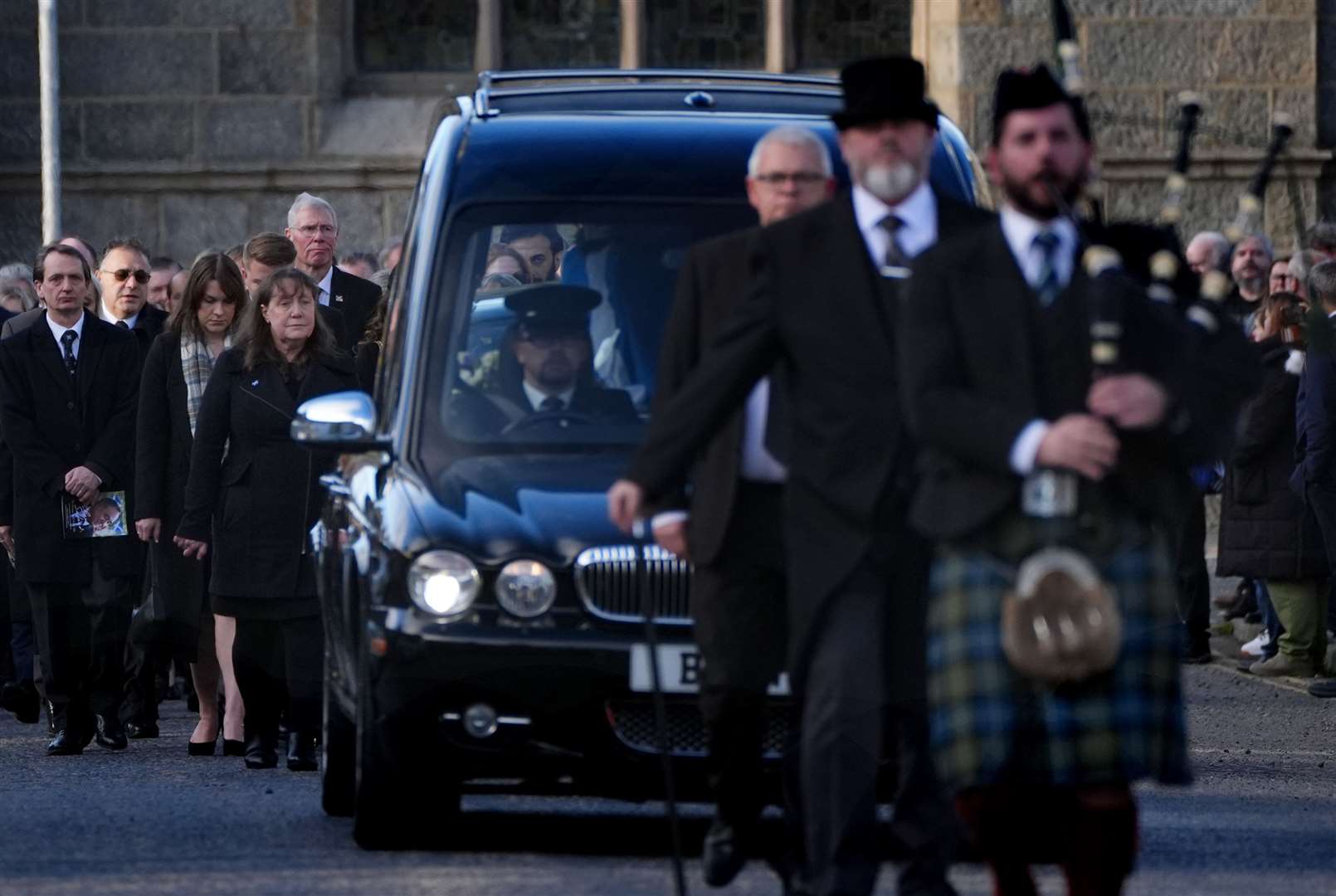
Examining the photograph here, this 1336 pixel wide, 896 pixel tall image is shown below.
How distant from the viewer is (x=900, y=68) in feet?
24.2

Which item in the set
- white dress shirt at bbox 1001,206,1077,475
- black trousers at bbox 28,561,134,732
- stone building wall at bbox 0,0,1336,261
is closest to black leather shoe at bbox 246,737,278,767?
black trousers at bbox 28,561,134,732

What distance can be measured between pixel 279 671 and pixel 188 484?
0.77 metres

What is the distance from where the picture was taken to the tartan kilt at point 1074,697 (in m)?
6.21

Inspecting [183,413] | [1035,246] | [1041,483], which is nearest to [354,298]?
[183,413]

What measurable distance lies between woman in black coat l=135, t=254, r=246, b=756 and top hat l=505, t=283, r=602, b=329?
3.56 meters

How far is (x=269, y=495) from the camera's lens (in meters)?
12.2

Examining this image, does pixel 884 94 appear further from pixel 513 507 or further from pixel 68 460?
pixel 68 460

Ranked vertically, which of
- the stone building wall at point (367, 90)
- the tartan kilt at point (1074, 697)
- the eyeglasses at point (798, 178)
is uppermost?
the stone building wall at point (367, 90)

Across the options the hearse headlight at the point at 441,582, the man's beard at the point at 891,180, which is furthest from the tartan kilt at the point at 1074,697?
the hearse headlight at the point at 441,582

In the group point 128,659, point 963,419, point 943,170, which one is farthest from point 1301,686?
point 963,419

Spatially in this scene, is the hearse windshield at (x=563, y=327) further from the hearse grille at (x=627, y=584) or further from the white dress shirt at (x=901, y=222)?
the white dress shirt at (x=901, y=222)

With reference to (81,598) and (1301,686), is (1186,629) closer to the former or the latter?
(1301,686)

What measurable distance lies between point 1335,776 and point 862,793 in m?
4.89

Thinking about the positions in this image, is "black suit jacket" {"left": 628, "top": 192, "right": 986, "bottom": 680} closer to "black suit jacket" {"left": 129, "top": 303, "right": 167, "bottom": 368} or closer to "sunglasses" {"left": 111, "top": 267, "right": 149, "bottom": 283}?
"black suit jacket" {"left": 129, "top": 303, "right": 167, "bottom": 368}
